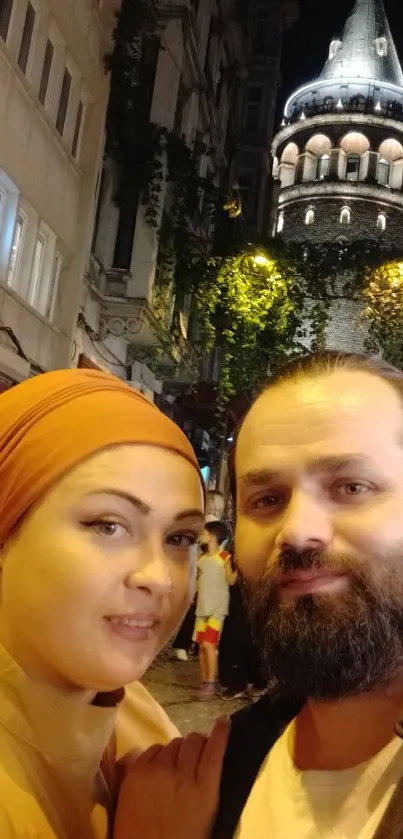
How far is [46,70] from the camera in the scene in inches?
430

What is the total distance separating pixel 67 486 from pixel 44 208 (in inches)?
408

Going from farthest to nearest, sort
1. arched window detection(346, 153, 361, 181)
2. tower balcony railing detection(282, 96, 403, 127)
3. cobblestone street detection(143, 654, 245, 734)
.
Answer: arched window detection(346, 153, 361, 181)
tower balcony railing detection(282, 96, 403, 127)
cobblestone street detection(143, 654, 245, 734)

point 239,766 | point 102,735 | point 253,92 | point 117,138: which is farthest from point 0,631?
point 253,92

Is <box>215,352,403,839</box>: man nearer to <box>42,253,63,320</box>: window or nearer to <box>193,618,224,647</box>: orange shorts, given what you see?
<box>193,618,224,647</box>: orange shorts

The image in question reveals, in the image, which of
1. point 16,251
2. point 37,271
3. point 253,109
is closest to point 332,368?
point 16,251

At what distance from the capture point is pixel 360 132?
1911 inches

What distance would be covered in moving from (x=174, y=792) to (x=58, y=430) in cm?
78

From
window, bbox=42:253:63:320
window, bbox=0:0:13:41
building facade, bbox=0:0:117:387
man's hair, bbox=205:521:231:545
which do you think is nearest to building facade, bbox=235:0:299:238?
building facade, bbox=0:0:117:387

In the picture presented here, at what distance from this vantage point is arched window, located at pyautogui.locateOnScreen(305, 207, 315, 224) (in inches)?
1802

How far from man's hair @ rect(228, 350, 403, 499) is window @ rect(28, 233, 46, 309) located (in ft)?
32.7

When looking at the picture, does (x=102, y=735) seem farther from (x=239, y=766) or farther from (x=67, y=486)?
(x=67, y=486)

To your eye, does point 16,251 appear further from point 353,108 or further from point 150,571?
point 353,108

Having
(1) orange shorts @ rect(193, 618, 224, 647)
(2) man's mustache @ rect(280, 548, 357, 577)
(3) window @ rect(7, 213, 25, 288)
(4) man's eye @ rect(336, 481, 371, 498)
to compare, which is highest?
(3) window @ rect(7, 213, 25, 288)

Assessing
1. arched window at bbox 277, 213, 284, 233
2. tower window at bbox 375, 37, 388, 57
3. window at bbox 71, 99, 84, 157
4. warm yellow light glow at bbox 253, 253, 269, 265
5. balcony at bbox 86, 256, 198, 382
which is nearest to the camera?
window at bbox 71, 99, 84, 157
